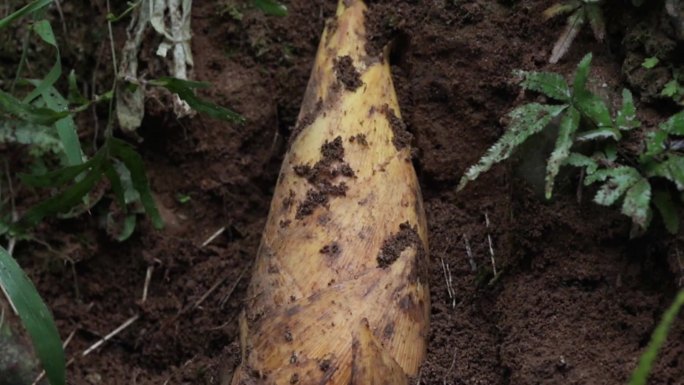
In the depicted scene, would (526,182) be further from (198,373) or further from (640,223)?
(198,373)

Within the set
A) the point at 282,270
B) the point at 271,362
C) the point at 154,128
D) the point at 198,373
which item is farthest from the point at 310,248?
the point at 154,128

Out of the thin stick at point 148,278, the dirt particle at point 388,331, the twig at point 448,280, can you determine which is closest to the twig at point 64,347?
the thin stick at point 148,278

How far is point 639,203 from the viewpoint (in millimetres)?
2164

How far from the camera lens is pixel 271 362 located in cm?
231

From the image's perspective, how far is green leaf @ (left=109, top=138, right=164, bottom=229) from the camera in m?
2.77

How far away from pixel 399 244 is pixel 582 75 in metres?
0.70

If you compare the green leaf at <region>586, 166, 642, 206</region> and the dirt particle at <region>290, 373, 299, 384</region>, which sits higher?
the green leaf at <region>586, 166, 642, 206</region>

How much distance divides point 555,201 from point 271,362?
36.2 inches

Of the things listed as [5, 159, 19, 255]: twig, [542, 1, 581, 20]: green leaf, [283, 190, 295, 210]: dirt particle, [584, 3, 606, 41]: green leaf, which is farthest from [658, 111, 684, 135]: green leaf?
[5, 159, 19, 255]: twig

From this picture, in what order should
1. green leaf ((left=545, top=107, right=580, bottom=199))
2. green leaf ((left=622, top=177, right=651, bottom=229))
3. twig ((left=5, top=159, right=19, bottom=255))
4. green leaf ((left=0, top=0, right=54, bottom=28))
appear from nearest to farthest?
1. green leaf ((left=622, top=177, right=651, bottom=229))
2. green leaf ((left=545, top=107, right=580, bottom=199))
3. green leaf ((left=0, top=0, right=54, bottom=28))
4. twig ((left=5, top=159, right=19, bottom=255))

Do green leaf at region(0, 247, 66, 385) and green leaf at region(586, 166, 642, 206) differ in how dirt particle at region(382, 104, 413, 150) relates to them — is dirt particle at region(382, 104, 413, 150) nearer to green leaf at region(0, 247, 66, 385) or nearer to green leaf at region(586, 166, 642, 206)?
green leaf at region(586, 166, 642, 206)

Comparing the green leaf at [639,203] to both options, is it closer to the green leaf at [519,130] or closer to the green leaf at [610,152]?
the green leaf at [610,152]

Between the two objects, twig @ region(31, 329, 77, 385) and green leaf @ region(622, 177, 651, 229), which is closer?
green leaf @ region(622, 177, 651, 229)

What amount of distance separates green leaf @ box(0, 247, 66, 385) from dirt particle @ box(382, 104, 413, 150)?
1.18 m
